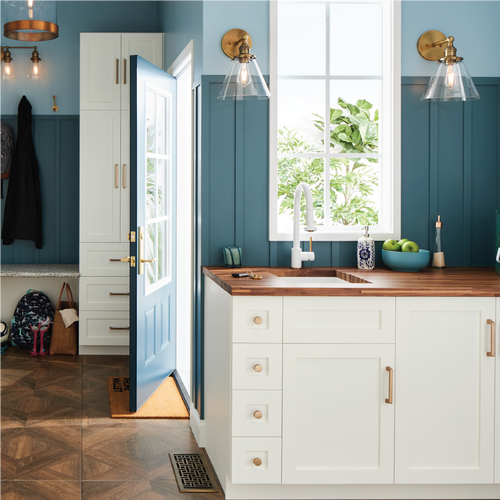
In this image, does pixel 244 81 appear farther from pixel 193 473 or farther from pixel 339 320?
pixel 193 473

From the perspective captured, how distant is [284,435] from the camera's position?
84.7 inches

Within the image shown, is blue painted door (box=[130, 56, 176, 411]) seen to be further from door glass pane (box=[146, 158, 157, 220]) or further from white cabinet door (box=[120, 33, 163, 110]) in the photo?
white cabinet door (box=[120, 33, 163, 110])

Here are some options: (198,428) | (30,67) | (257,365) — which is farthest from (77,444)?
(30,67)

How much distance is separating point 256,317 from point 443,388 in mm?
790

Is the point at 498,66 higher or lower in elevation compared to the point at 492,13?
lower

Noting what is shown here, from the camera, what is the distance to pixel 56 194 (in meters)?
4.78

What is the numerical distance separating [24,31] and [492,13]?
7.72 feet

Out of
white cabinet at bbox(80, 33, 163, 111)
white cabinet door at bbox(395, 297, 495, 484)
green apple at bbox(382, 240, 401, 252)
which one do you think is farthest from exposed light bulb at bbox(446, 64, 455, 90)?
white cabinet at bbox(80, 33, 163, 111)

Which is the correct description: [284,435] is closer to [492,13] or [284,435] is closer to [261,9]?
[261,9]

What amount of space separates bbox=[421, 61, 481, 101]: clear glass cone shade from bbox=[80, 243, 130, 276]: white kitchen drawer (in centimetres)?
268

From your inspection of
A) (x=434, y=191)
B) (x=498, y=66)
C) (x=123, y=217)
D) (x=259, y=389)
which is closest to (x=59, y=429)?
(x=259, y=389)

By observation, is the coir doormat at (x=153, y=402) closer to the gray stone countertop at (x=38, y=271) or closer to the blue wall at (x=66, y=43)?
the gray stone countertop at (x=38, y=271)

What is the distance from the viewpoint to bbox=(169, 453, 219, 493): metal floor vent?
7.73 ft

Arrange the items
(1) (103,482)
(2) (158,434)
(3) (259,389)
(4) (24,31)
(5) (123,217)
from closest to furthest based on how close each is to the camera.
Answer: (3) (259,389) → (1) (103,482) → (4) (24,31) → (2) (158,434) → (5) (123,217)
